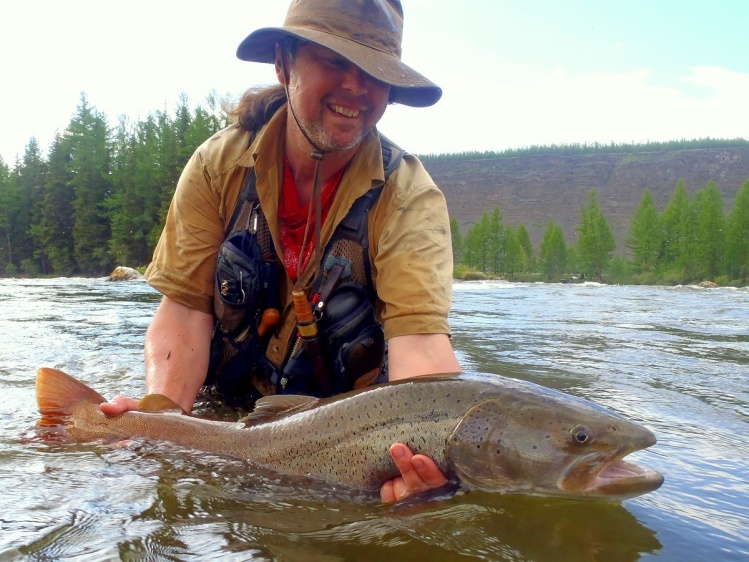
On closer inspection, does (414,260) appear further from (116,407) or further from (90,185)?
(90,185)

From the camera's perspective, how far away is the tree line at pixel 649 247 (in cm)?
4091

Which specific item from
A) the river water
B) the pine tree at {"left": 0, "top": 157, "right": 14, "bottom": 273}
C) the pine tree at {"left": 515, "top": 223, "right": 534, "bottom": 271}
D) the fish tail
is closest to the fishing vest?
the fish tail

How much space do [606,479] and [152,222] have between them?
46.5 m

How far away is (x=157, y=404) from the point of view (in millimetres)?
3156

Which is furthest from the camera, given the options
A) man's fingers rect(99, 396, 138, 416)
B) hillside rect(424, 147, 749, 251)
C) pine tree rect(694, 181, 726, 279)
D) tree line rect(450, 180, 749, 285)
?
hillside rect(424, 147, 749, 251)

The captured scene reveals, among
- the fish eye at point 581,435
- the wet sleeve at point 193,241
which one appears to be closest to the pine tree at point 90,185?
the wet sleeve at point 193,241

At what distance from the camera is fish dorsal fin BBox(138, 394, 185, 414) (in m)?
3.12

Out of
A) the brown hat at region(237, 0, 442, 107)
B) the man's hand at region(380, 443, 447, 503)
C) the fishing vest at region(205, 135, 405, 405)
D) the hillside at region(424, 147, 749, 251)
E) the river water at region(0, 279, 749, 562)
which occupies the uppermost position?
the hillside at region(424, 147, 749, 251)

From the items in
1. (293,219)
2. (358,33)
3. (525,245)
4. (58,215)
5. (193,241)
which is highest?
(58,215)

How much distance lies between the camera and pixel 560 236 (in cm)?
5194

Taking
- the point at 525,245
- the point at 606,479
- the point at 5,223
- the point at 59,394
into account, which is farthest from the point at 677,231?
the point at 5,223

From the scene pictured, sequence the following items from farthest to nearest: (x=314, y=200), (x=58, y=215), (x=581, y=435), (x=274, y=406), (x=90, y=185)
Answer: (x=58, y=215)
(x=90, y=185)
(x=314, y=200)
(x=274, y=406)
(x=581, y=435)

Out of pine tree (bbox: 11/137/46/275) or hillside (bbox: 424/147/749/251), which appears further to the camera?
hillside (bbox: 424/147/749/251)

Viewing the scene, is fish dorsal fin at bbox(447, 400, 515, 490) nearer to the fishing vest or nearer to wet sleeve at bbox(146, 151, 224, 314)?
the fishing vest
